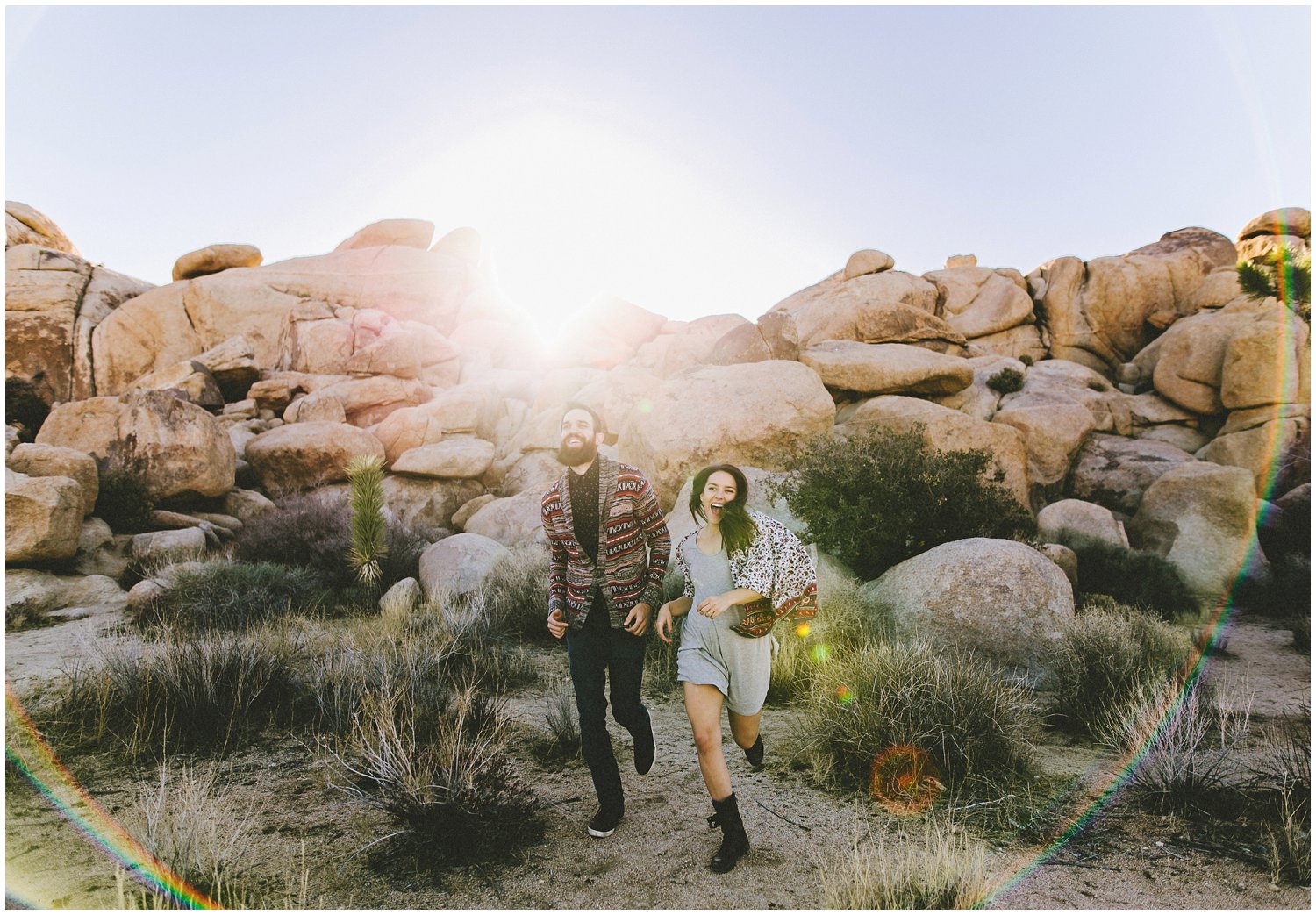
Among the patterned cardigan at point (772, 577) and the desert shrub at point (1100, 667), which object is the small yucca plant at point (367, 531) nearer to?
the patterned cardigan at point (772, 577)

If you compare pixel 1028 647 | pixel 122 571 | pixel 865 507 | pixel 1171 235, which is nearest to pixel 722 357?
pixel 865 507

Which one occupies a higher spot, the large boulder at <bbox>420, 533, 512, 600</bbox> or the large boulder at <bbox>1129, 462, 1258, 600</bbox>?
the large boulder at <bbox>1129, 462, 1258, 600</bbox>

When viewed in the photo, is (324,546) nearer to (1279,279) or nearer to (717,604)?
(717,604)

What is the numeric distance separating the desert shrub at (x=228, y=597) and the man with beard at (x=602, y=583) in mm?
6322

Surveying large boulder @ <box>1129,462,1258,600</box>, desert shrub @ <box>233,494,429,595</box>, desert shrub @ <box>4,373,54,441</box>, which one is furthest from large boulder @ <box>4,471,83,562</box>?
large boulder @ <box>1129,462,1258,600</box>

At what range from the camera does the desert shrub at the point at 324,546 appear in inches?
469

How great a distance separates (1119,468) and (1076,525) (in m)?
6.08

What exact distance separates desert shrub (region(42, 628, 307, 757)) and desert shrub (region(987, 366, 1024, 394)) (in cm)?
2043

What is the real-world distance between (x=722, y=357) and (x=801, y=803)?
559 inches

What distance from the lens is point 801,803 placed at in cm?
470

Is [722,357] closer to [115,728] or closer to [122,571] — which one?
[122,571]

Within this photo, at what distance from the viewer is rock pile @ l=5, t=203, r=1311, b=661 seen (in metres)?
13.7

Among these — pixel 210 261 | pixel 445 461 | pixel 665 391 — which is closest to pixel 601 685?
pixel 665 391

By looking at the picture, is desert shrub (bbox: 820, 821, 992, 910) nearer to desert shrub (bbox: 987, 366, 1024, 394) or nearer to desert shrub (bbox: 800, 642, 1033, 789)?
desert shrub (bbox: 800, 642, 1033, 789)
